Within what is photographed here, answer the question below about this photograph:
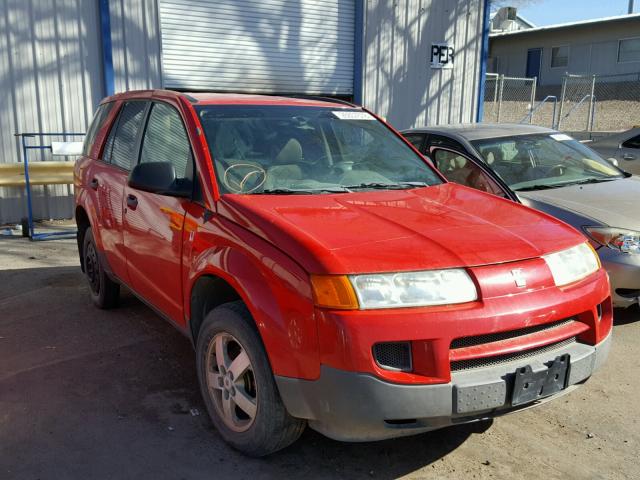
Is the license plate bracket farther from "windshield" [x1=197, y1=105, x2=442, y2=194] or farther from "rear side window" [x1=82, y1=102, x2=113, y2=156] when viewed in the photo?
"rear side window" [x1=82, y1=102, x2=113, y2=156]

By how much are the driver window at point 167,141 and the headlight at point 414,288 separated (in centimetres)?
144

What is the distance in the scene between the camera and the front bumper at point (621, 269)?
14.6 ft

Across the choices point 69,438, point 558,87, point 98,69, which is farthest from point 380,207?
point 558,87

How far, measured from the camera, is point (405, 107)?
12.6m

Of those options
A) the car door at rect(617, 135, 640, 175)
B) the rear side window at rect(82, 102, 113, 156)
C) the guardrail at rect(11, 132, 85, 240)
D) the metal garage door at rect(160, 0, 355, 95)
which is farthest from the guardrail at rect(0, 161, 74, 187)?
the car door at rect(617, 135, 640, 175)

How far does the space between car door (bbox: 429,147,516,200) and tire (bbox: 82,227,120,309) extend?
326 centimetres

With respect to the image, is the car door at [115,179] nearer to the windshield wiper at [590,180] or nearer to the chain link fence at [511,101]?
the windshield wiper at [590,180]

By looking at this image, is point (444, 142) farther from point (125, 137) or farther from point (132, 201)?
point (132, 201)

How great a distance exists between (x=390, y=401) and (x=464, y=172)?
3807mm

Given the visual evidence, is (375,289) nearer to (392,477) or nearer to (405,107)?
(392,477)

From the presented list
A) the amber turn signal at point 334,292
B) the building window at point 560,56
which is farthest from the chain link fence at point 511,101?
the amber turn signal at point 334,292

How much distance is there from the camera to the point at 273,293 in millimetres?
2598

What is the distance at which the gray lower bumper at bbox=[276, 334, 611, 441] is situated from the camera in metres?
2.38

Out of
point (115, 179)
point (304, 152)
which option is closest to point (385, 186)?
point (304, 152)
